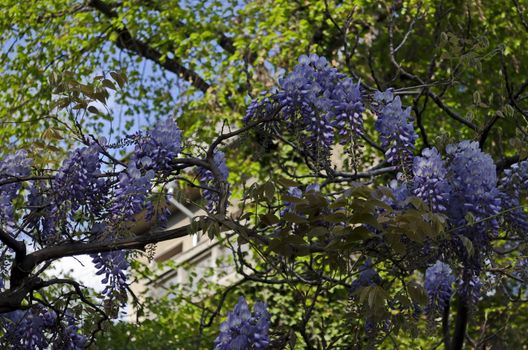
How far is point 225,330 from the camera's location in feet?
12.2

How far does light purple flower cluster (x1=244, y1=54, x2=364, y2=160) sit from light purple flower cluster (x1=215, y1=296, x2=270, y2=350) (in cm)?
64

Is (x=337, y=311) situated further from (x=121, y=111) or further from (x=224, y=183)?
(x=224, y=183)

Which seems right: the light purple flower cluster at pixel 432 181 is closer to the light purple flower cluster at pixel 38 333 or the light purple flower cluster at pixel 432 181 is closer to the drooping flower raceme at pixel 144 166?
the drooping flower raceme at pixel 144 166

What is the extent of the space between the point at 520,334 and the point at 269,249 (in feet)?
25.9

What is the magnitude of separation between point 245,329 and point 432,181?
0.89 metres

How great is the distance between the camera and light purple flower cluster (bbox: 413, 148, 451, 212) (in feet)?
12.0

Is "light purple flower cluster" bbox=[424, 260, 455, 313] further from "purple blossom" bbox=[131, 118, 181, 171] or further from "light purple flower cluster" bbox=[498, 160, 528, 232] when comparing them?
"purple blossom" bbox=[131, 118, 181, 171]

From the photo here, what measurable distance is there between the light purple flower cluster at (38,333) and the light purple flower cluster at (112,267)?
1.60ft

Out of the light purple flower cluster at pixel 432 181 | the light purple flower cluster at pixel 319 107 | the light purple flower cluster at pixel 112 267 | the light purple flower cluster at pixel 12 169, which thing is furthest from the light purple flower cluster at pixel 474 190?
the light purple flower cluster at pixel 12 169

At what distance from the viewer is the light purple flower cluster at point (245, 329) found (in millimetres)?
3660

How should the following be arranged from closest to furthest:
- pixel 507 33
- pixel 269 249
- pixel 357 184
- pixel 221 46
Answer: pixel 357 184
pixel 269 249
pixel 507 33
pixel 221 46

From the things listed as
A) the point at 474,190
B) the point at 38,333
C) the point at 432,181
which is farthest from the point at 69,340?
the point at 474,190

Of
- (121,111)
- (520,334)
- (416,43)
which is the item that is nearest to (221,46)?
(121,111)

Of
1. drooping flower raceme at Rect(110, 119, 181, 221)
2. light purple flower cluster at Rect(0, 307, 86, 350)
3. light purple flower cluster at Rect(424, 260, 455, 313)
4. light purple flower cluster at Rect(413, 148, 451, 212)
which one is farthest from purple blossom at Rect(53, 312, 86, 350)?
light purple flower cluster at Rect(413, 148, 451, 212)
